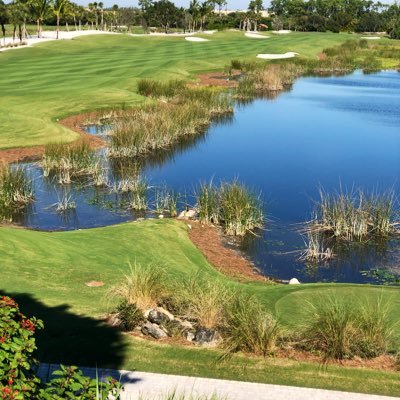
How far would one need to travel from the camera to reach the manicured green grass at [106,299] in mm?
8891

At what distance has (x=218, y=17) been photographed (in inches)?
6383

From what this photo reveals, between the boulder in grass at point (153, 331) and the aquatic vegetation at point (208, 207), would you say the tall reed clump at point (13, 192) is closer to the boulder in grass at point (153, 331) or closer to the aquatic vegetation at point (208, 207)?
the aquatic vegetation at point (208, 207)

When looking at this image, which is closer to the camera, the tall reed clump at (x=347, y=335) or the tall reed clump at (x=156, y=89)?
the tall reed clump at (x=347, y=335)

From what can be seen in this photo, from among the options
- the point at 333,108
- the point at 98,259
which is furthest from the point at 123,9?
the point at 98,259

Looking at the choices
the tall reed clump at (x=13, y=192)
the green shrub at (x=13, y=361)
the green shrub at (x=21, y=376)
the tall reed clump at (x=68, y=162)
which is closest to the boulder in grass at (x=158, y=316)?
the green shrub at (x=21, y=376)

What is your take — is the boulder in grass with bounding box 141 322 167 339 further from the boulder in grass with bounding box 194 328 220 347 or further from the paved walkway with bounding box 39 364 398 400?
the paved walkway with bounding box 39 364 398 400

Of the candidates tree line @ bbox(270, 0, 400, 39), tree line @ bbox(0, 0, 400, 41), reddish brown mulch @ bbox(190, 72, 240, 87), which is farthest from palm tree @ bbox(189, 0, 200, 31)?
reddish brown mulch @ bbox(190, 72, 240, 87)

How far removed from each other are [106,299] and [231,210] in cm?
886

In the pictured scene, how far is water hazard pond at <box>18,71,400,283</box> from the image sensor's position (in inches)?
700

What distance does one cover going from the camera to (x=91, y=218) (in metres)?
20.7

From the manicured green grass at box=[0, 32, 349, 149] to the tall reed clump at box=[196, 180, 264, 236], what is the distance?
39.1 feet

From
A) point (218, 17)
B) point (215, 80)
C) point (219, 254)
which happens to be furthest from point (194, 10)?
point (219, 254)

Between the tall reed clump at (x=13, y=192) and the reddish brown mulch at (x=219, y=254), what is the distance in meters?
6.36

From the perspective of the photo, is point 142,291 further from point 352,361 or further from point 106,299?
point 352,361
